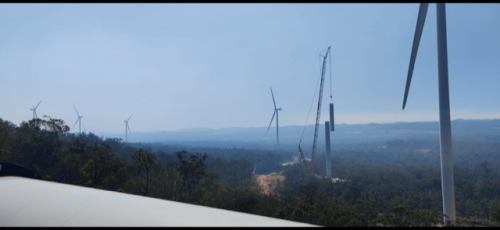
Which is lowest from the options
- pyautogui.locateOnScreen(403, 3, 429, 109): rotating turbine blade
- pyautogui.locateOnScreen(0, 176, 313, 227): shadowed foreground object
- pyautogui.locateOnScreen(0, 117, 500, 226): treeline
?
pyautogui.locateOnScreen(0, 117, 500, 226): treeline

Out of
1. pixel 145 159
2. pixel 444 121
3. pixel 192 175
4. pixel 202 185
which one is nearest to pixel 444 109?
pixel 444 121

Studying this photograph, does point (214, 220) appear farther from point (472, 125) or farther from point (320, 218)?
point (472, 125)

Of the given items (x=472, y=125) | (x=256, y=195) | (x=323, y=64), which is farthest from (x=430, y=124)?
(x=256, y=195)

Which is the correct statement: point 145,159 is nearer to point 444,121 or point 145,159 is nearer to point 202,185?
point 202,185

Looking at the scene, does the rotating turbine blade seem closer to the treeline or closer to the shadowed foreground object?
the treeline

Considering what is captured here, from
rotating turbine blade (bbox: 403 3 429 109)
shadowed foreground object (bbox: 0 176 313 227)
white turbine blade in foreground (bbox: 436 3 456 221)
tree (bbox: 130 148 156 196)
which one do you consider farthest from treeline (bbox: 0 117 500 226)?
shadowed foreground object (bbox: 0 176 313 227)
